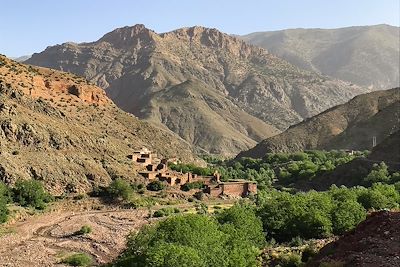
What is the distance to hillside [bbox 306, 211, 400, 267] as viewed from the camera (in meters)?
20.3

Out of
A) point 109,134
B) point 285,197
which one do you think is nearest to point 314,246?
point 285,197

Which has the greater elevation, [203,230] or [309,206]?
[203,230]

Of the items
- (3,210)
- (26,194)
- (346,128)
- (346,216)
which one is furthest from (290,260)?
(346,128)

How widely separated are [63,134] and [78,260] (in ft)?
108

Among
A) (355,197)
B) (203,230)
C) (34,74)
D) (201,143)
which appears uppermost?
(34,74)

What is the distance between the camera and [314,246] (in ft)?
95.2

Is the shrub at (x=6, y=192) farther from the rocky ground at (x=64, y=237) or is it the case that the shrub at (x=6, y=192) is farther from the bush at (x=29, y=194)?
the rocky ground at (x=64, y=237)

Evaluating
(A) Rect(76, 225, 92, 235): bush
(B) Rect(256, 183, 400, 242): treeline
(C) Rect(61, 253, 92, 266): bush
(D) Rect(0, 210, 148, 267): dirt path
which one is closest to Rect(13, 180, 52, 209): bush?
(D) Rect(0, 210, 148, 267): dirt path

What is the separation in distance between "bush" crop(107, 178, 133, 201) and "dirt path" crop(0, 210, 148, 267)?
328cm

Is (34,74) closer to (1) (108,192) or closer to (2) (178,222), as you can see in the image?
(1) (108,192)

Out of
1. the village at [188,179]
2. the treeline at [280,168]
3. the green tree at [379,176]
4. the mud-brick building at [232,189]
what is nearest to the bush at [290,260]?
the village at [188,179]

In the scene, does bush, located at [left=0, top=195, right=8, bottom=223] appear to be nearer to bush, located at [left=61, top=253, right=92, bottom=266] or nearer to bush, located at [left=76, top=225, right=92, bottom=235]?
bush, located at [left=76, top=225, right=92, bottom=235]

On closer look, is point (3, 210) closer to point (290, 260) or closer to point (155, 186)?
point (155, 186)

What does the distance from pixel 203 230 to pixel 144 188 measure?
41.5m
